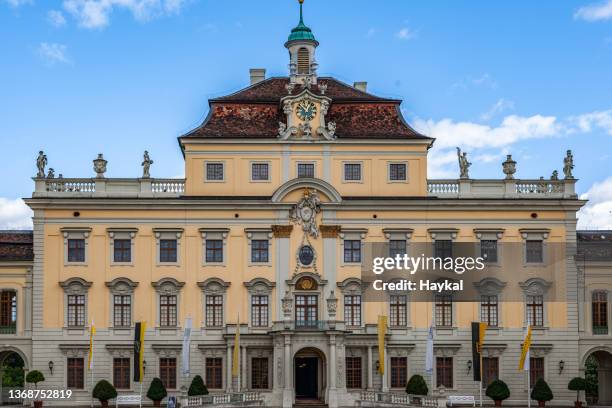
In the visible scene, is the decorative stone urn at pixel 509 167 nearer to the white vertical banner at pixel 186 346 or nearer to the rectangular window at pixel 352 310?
the rectangular window at pixel 352 310

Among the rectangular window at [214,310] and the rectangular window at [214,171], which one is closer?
the rectangular window at [214,310]

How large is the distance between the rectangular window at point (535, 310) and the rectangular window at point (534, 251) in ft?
6.73

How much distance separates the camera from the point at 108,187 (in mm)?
63469

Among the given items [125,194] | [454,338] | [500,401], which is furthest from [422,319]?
[125,194]

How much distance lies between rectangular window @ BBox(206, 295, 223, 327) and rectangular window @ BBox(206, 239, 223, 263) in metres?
1.98

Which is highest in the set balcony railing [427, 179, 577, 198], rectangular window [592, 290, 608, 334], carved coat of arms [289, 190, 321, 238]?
balcony railing [427, 179, 577, 198]

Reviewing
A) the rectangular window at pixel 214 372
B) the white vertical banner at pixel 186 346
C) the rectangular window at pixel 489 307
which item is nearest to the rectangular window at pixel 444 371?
the rectangular window at pixel 489 307

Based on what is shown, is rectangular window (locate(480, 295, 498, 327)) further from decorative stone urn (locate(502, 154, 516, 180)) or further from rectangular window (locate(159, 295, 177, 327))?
rectangular window (locate(159, 295, 177, 327))

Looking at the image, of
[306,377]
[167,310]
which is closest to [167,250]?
[167,310]

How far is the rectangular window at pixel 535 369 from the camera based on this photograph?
206 feet

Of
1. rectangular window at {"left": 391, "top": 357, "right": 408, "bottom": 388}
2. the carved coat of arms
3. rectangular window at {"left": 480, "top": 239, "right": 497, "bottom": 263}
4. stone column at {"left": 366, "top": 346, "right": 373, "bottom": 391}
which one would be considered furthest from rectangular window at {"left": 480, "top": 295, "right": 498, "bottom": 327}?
the carved coat of arms

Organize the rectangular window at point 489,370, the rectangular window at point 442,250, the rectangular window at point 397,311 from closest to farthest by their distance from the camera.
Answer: the rectangular window at point 489,370 → the rectangular window at point 397,311 → the rectangular window at point 442,250

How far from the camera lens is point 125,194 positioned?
63438mm

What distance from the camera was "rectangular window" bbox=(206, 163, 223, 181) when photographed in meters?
63.7
